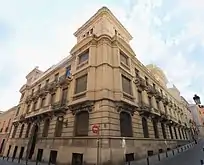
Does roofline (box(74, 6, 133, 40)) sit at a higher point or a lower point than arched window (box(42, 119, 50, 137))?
higher

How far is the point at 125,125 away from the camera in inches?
537

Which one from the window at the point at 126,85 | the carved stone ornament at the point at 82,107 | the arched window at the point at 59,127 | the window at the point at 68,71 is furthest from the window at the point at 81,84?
the window at the point at 126,85

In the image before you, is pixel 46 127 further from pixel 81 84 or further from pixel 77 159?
pixel 77 159

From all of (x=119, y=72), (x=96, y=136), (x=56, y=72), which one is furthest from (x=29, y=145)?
(x=119, y=72)

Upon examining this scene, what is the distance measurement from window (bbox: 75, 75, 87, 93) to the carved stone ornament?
1.73 metres

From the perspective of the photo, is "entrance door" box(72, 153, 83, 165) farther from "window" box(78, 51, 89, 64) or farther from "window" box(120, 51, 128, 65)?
"window" box(120, 51, 128, 65)

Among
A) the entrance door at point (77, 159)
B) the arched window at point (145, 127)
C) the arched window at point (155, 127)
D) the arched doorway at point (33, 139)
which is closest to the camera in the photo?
the entrance door at point (77, 159)

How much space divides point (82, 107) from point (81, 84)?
2.84 meters

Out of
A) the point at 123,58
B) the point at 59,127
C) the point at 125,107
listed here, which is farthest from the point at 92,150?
the point at 123,58

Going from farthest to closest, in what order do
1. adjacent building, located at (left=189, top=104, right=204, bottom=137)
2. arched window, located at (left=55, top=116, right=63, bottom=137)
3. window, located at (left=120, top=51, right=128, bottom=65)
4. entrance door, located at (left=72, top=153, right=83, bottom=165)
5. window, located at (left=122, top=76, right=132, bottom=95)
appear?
1. adjacent building, located at (left=189, top=104, right=204, bottom=137)
2. window, located at (left=120, top=51, right=128, bottom=65)
3. arched window, located at (left=55, top=116, right=63, bottom=137)
4. window, located at (left=122, top=76, right=132, bottom=95)
5. entrance door, located at (left=72, top=153, right=83, bottom=165)

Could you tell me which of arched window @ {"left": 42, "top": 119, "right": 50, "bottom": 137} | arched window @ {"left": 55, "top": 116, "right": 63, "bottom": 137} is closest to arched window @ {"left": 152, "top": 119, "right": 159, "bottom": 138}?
arched window @ {"left": 55, "top": 116, "right": 63, "bottom": 137}

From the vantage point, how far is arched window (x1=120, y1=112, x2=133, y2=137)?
43.0 feet

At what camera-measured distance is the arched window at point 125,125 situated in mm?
13116

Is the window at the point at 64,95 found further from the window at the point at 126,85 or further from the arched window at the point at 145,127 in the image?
the arched window at the point at 145,127
